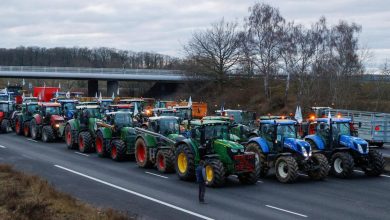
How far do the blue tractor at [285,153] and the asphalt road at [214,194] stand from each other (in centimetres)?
42

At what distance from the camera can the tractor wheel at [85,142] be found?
88.1 feet

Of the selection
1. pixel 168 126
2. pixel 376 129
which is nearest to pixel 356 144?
pixel 168 126

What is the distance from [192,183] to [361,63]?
3619 cm

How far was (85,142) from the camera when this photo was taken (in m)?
26.8

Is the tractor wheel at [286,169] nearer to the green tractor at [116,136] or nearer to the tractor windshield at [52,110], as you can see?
the green tractor at [116,136]

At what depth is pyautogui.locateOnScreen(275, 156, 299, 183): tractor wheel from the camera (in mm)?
18891

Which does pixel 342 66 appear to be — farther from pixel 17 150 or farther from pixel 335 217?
pixel 335 217

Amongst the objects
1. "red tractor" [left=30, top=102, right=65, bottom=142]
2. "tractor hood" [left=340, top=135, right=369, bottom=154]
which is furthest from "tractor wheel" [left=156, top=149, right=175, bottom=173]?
"red tractor" [left=30, top=102, right=65, bottom=142]

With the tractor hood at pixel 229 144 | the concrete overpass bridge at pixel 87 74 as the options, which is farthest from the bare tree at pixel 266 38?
the tractor hood at pixel 229 144

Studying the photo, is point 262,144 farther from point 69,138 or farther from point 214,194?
point 69,138

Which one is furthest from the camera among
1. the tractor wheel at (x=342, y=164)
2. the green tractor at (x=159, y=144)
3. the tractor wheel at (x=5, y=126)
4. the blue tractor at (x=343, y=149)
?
the tractor wheel at (x=5, y=126)

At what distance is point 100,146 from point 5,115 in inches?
593

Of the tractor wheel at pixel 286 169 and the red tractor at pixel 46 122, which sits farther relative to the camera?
the red tractor at pixel 46 122

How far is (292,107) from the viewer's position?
51906 mm
